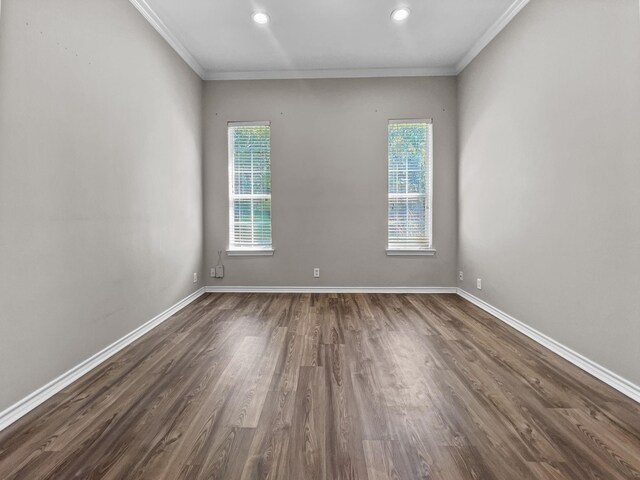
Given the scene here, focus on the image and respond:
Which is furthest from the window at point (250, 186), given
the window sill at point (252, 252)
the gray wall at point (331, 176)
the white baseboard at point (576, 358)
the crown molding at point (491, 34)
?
the white baseboard at point (576, 358)

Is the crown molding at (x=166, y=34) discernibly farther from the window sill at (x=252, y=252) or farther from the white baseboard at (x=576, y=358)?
the white baseboard at (x=576, y=358)

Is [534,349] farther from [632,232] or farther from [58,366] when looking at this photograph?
[58,366]

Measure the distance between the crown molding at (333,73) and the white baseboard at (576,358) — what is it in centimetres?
321

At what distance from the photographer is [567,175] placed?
2.39 m

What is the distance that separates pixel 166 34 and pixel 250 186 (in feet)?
6.38

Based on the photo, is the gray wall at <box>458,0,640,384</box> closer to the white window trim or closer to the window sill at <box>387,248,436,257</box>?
the window sill at <box>387,248,436,257</box>

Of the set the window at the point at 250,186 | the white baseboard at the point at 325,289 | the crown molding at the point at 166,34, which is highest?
the crown molding at the point at 166,34

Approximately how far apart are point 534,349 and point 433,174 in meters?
2.63

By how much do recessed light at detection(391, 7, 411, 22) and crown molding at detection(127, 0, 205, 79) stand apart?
2363 millimetres

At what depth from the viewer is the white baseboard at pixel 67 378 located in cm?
163

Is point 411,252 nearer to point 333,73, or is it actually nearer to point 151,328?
point 333,73

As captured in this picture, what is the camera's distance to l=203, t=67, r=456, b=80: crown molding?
4.36 meters

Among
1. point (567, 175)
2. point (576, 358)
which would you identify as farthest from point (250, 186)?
point (576, 358)

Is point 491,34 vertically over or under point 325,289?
over
